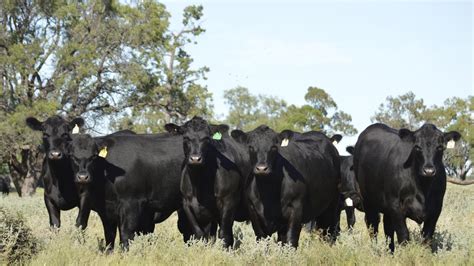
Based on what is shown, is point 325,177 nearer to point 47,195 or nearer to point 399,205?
point 399,205

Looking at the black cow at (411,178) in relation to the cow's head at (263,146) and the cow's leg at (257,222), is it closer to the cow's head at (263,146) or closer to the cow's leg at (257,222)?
the cow's head at (263,146)

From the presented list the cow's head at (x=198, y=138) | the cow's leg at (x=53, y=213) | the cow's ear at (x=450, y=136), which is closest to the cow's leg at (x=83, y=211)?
the cow's leg at (x=53, y=213)

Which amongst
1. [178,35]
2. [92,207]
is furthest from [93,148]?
[178,35]

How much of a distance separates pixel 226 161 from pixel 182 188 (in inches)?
30.1

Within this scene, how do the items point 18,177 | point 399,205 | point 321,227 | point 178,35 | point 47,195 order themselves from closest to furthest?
point 399,205
point 47,195
point 321,227
point 18,177
point 178,35

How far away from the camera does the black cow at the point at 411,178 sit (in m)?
10.3

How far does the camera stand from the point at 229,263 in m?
8.83

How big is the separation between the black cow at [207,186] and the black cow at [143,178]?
2.54ft

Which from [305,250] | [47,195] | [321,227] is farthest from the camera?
[321,227]

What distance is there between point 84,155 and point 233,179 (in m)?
2.24

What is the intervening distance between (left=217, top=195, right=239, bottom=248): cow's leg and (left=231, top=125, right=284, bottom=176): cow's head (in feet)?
2.80

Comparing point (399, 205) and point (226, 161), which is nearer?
point (399, 205)

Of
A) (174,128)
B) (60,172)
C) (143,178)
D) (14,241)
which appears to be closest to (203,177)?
(174,128)

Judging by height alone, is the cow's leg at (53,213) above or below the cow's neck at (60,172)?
below
